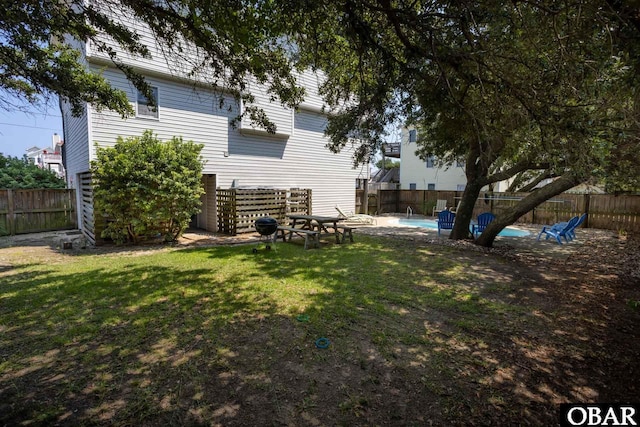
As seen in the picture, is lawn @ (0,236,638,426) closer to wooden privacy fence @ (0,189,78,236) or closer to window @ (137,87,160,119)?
window @ (137,87,160,119)

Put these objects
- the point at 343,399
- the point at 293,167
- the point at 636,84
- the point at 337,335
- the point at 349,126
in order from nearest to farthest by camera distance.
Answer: the point at 343,399 → the point at 636,84 → the point at 337,335 → the point at 349,126 → the point at 293,167

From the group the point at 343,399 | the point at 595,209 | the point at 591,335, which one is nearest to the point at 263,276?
the point at 343,399

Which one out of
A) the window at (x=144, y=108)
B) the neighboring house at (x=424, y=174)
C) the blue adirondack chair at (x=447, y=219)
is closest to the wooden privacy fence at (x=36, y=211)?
the window at (x=144, y=108)

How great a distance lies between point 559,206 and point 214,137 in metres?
15.3

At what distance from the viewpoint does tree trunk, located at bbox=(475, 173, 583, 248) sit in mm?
7236

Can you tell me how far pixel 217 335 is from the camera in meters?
3.43

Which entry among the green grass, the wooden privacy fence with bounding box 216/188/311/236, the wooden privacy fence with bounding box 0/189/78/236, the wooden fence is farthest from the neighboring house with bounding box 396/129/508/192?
the wooden privacy fence with bounding box 0/189/78/236

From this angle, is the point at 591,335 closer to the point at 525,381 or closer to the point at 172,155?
the point at 525,381

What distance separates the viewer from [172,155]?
833 cm

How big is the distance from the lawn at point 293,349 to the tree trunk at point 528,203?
2.55 meters

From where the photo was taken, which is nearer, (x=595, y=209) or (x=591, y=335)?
(x=591, y=335)

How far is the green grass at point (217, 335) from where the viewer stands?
2391 mm

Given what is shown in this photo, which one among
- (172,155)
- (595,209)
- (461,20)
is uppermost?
(461,20)

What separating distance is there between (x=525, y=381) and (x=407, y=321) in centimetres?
136
